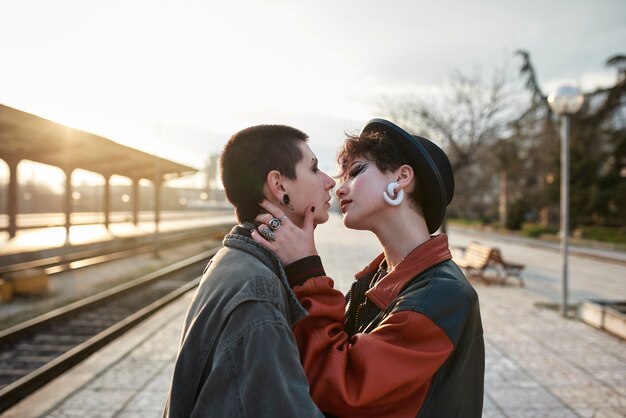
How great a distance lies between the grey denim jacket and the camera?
129cm

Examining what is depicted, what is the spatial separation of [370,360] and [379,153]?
2.92 feet

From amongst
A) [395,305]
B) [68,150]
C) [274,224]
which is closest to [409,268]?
[395,305]

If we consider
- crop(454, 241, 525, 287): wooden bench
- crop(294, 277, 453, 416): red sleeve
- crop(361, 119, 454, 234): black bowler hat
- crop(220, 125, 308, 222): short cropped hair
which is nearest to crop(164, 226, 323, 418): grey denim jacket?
crop(294, 277, 453, 416): red sleeve

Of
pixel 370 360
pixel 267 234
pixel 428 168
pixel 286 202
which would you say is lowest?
pixel 370 360

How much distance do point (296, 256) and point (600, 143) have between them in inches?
1444

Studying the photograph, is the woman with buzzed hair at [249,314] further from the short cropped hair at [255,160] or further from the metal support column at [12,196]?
the metal support column at [12,196]

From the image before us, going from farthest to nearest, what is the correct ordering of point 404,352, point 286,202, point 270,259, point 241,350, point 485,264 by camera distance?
point 485,264 → point 286,202 → point 270,259 → point 404,352 → point 241,350

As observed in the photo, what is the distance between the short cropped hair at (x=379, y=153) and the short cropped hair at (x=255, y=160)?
13.5 inches

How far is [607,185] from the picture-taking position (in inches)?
1158

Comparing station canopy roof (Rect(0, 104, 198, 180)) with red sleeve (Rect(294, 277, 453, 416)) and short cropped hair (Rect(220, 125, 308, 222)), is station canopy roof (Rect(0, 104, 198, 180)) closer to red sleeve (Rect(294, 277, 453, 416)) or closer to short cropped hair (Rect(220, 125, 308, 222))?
short cropped hair (Rect(220, 125, 308, 222))

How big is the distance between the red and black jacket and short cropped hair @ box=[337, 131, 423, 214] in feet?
1.24

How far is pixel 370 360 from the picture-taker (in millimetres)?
1534

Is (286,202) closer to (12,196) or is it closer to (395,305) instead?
(395,305)

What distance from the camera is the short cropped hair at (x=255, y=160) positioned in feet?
5.84
